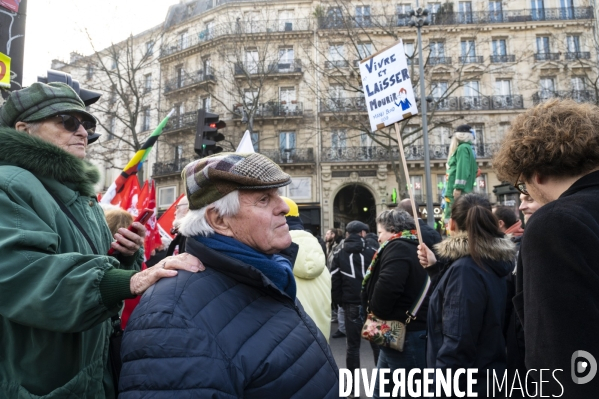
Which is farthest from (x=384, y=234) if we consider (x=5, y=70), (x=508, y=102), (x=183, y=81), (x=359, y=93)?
(x=183, y=81)

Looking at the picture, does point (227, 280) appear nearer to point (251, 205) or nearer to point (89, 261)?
point (251, 205)

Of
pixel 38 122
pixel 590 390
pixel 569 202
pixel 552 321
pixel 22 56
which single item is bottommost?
pixel 590 390

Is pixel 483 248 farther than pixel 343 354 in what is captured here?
No

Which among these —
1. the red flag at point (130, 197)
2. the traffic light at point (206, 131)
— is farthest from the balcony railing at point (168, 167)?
the red flag at point (130, 197)

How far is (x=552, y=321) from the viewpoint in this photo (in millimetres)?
1404

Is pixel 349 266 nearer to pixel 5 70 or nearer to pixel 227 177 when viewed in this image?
pixel 5 70

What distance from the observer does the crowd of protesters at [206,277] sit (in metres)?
1.32

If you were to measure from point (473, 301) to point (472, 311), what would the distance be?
0.21 ft

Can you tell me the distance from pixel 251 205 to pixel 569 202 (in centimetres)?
114

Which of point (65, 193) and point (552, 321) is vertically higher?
point (65, 193)

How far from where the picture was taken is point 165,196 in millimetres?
30469

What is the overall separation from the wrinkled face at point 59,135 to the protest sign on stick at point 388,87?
329 centimetres

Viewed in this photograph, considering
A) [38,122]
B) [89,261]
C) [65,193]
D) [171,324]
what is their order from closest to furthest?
[171,324] < [89,261] < [65,193] < [38,122]

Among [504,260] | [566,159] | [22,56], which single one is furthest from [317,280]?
[22,56]
